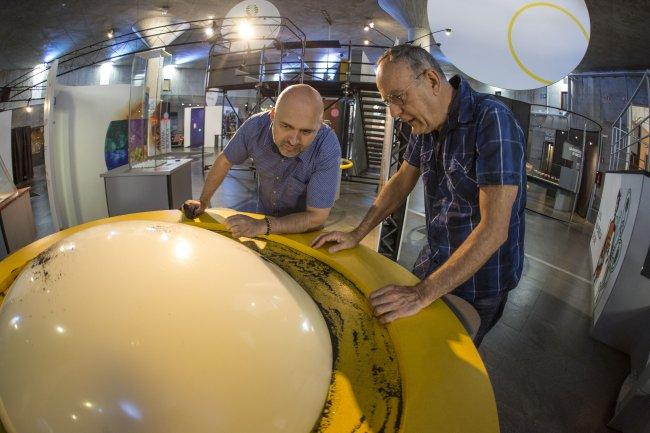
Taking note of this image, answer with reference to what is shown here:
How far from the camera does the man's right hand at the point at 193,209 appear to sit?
69.3 inches

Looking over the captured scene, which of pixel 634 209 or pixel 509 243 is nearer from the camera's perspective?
pixel 509 243

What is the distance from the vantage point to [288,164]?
82.4 inches

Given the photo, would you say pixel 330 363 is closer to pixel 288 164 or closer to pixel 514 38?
pixel 288 164

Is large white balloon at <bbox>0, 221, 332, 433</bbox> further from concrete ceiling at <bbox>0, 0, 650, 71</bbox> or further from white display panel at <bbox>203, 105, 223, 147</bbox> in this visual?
white display panel at <bbox>203, 105, 223, 147</bbox>

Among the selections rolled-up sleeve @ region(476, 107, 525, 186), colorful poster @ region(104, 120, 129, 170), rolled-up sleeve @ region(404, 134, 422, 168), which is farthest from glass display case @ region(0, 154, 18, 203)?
rolled-up sleeve @ region(476, 107, 525, 186)

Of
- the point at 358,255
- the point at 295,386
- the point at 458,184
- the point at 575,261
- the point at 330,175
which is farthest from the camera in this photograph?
the point at 575,261

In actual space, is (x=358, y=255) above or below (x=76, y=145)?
below

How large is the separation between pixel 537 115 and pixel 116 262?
42.2 ft

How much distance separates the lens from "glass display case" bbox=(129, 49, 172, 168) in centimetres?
418

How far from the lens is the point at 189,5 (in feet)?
32.8

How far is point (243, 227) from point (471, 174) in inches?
38.0

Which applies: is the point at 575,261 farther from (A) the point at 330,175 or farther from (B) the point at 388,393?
(B) the point at 388,393

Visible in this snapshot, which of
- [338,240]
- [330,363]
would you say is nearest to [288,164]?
[338,240]

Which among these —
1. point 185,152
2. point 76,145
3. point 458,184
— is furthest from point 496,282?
point 185,152
